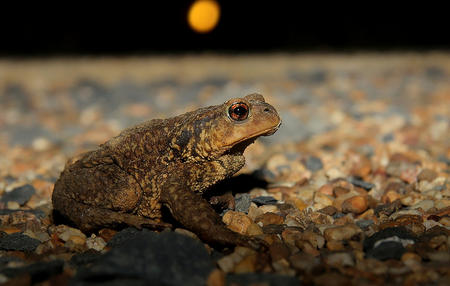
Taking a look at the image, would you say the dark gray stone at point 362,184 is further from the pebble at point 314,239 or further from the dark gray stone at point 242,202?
the pebble at point 314,239

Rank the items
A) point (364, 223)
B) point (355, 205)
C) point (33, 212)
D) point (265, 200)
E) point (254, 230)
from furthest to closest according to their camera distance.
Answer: point (33, 212)
point (265, 200)
point (355, 205)
point (364, 223)
point (254, 230)

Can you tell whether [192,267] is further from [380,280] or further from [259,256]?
[380,280]

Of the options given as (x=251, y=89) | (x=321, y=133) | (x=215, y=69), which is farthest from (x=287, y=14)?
(x=321, y=133)

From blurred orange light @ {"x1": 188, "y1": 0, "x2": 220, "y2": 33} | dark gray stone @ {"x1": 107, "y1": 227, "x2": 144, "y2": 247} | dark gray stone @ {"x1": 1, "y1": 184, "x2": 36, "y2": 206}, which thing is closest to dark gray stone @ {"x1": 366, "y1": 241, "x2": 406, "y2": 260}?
dark gray stone @ {"x1": 107, "y1": 227, "x2": 144, "y2": 247}

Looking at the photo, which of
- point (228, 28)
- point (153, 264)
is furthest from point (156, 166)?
point (228, 28)

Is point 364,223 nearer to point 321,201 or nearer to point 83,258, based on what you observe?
point 321,201
